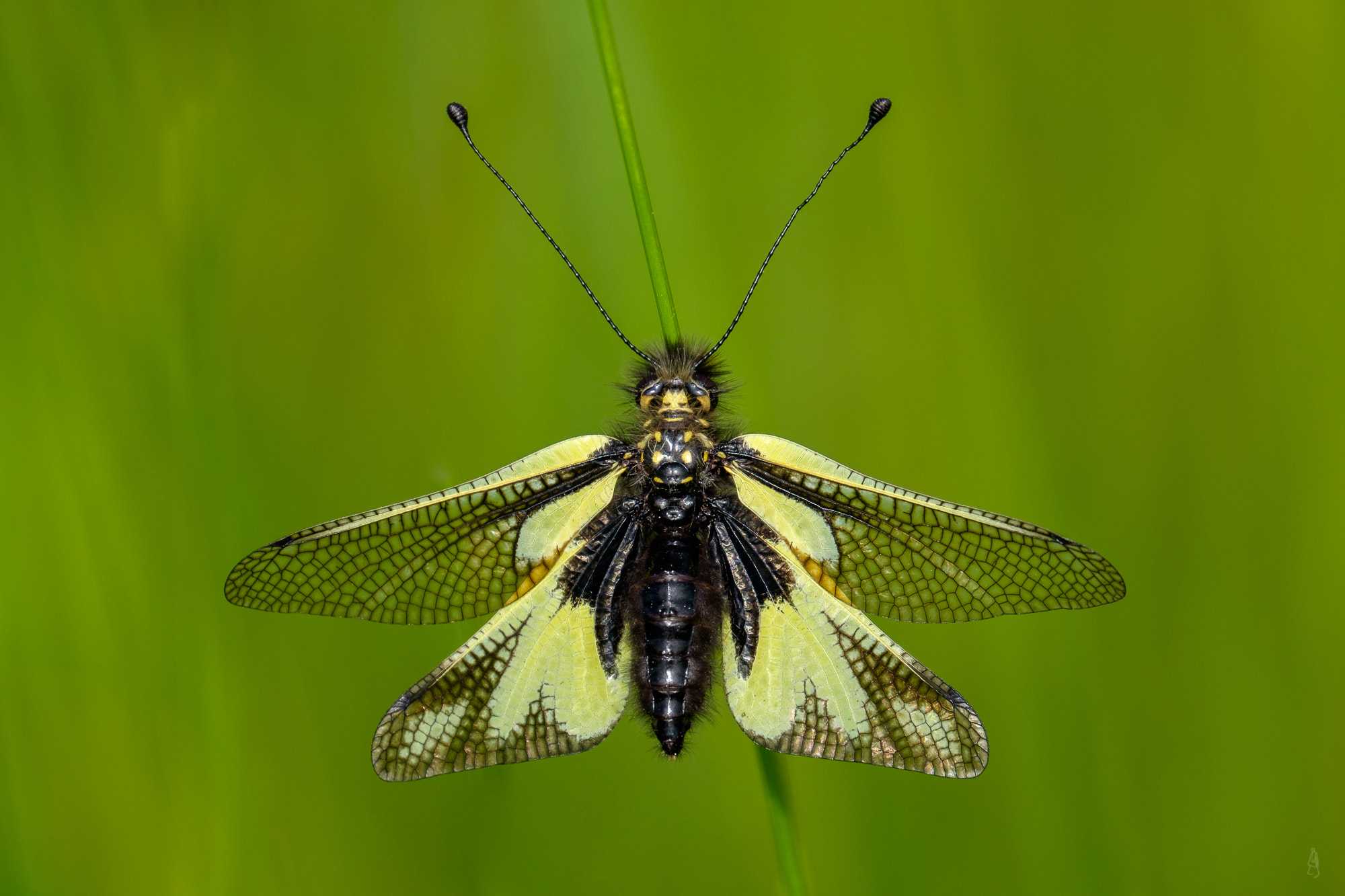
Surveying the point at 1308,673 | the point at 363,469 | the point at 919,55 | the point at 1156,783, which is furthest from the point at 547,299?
the point at 1308,673

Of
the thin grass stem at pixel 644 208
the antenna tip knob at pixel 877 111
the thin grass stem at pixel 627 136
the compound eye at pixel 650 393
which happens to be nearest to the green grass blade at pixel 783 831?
the thin grass stem at pixel 644 208

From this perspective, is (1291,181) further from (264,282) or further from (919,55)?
(264,282)

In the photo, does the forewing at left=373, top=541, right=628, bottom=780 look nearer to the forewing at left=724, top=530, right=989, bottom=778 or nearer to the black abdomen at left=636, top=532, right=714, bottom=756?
the black abdomen at left=636, top=532, right=714, bottom=756

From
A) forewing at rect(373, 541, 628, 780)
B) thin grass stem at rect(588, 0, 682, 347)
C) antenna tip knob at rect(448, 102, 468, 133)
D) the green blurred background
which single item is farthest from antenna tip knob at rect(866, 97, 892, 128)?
forewing at rect(373, 541, 628, 780)

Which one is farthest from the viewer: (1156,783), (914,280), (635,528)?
(914,280)

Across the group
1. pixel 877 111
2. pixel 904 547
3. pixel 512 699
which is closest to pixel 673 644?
pixel 512 699

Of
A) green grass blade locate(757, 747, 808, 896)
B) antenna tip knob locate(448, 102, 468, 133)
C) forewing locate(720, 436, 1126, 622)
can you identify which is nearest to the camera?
green grass blade locate(757, 747, 808, 896)
